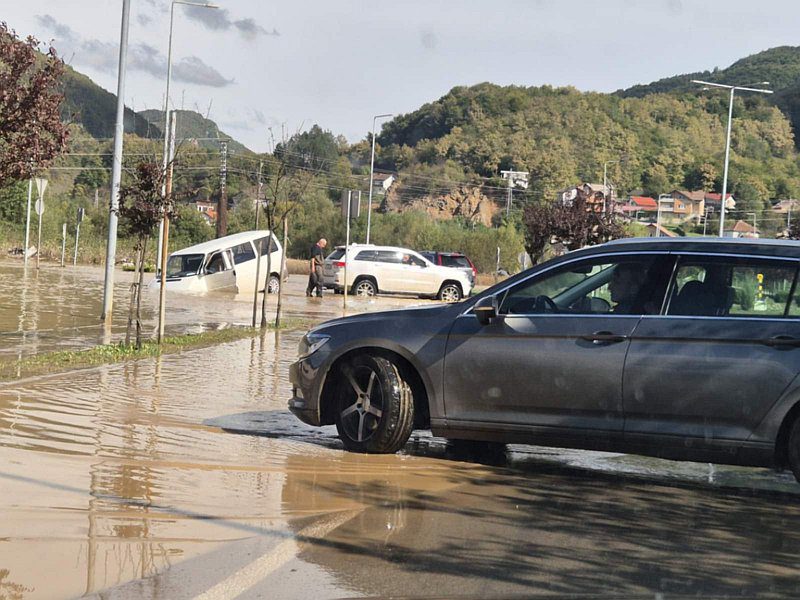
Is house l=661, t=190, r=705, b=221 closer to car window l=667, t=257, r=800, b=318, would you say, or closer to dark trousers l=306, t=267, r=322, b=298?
dark trousers l=306, t=267, r=322, b=298

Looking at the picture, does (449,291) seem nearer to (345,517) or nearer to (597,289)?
(597,289)

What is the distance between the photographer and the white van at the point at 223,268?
3569cm

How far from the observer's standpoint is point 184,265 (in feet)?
120

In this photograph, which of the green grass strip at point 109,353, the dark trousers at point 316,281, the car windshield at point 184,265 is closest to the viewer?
the green grass strip at point 109,353

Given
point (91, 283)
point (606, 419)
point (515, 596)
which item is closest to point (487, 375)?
point (606, 419)

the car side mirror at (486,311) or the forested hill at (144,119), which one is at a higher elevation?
the forested hill at (144,119)

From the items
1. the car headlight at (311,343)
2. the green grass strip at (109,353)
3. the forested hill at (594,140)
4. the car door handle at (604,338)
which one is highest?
the forested hill at (594,140)

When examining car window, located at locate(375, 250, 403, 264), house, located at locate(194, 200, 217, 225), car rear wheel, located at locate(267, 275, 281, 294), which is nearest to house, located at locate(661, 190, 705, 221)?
house, located at locate(194, 200, 217, 225)

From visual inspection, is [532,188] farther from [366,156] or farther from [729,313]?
[729,313]

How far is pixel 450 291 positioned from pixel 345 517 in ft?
107

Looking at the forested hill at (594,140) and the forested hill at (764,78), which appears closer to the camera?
the forested hill at (594,140)

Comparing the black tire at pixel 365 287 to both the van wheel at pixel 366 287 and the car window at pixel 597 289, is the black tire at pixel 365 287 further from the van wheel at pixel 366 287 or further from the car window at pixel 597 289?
the car window at pixel 597 289

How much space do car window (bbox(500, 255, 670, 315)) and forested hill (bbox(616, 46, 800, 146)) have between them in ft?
480

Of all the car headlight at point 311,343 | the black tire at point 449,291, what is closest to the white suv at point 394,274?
the black tire at point 449,291
